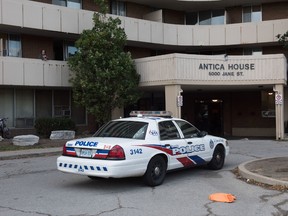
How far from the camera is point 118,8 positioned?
25.8 meters

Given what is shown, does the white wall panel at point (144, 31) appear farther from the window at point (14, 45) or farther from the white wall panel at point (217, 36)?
the window at point (14, 45)

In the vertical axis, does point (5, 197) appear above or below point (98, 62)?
below

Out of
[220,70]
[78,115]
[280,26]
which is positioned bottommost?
[78,115]

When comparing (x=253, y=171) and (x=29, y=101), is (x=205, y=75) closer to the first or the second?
(x=29, y=101)

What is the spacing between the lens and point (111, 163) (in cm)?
817

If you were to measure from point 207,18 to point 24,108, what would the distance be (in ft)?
45.8

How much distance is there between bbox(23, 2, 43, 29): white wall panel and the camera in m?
20.3

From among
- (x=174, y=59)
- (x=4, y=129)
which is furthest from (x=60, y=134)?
(x=174, y=59)

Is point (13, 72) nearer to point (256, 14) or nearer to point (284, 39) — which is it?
point (284, 39)

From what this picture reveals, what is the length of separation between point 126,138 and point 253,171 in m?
3.22

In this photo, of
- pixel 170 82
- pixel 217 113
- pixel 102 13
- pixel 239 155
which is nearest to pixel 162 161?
pixel 239 155

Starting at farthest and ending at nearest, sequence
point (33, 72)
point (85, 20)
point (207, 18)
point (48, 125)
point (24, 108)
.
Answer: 1. point (207, 18)
2. point (85, 20)
3. point (24, 108)
4. point (33, 72)
5. point (48, 125)

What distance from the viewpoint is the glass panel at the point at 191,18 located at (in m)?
29.2

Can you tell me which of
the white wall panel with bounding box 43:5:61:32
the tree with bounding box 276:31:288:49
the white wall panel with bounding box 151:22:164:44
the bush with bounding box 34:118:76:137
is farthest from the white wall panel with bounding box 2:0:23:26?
the tree with bounding box 276:31:288:49
